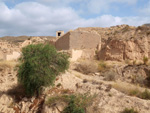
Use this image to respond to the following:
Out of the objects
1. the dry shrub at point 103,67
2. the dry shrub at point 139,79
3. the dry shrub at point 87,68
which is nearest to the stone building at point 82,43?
the dry shrub at point 87,68

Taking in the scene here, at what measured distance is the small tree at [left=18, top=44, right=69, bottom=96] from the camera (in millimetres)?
8227

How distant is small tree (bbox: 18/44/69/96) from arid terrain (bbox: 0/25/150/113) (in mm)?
638

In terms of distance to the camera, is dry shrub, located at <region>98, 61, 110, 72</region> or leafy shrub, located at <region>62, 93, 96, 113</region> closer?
leafy shrub, located at <region>62, 93, 96, 113</region>

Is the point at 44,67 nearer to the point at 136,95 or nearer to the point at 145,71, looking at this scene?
the point at 136,95

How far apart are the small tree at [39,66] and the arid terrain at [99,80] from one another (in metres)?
0.64

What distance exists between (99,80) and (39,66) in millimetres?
4760

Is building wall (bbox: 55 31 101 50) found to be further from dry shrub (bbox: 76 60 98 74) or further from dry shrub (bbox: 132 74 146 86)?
dry shrub (bbox: 132 74 146 86)

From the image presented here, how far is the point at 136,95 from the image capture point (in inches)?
304

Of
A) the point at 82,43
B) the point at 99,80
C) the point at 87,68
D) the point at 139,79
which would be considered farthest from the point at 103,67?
the point at 82,43

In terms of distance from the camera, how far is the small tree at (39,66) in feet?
27.0

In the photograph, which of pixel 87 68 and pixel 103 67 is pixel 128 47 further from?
pixel 87 68

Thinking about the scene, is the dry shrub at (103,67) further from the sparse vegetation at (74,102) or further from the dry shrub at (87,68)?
the sparse vegetation at (74,102)

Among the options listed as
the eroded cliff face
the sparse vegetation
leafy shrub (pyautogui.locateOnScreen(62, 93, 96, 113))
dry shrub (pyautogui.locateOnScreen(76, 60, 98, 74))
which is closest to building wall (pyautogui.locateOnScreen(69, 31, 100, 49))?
the eroded cliff face

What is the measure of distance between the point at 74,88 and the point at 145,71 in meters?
6.07
